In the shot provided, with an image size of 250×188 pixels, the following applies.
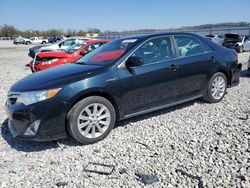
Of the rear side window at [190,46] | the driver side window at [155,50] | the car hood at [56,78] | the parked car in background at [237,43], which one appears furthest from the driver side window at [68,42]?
the car hood at [56,78]

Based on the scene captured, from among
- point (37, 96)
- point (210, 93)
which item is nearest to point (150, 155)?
point (37, 96)

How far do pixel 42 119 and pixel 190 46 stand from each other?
10.6 feet

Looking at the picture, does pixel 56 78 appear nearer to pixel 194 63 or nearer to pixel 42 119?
pixel 42 119

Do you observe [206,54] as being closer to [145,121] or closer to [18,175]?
[145,121]

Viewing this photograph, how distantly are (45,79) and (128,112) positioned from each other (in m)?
1.41

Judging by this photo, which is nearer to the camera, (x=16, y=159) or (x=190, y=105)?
(x=16, y=159)

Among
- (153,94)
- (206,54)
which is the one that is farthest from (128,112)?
(206,54)

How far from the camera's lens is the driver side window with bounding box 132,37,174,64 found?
14.9ft

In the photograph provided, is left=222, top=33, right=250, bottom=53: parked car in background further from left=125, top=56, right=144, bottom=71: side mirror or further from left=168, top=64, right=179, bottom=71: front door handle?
left=125, top=56, right=144, bottom=71: side mirror

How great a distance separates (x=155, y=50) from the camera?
4715 millimetres

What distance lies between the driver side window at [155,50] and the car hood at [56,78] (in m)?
0.83

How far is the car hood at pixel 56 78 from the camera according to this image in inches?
149

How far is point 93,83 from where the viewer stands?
154 inches

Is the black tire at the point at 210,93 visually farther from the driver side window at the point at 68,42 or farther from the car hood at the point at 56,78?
the driver side window at the point at 68,42
